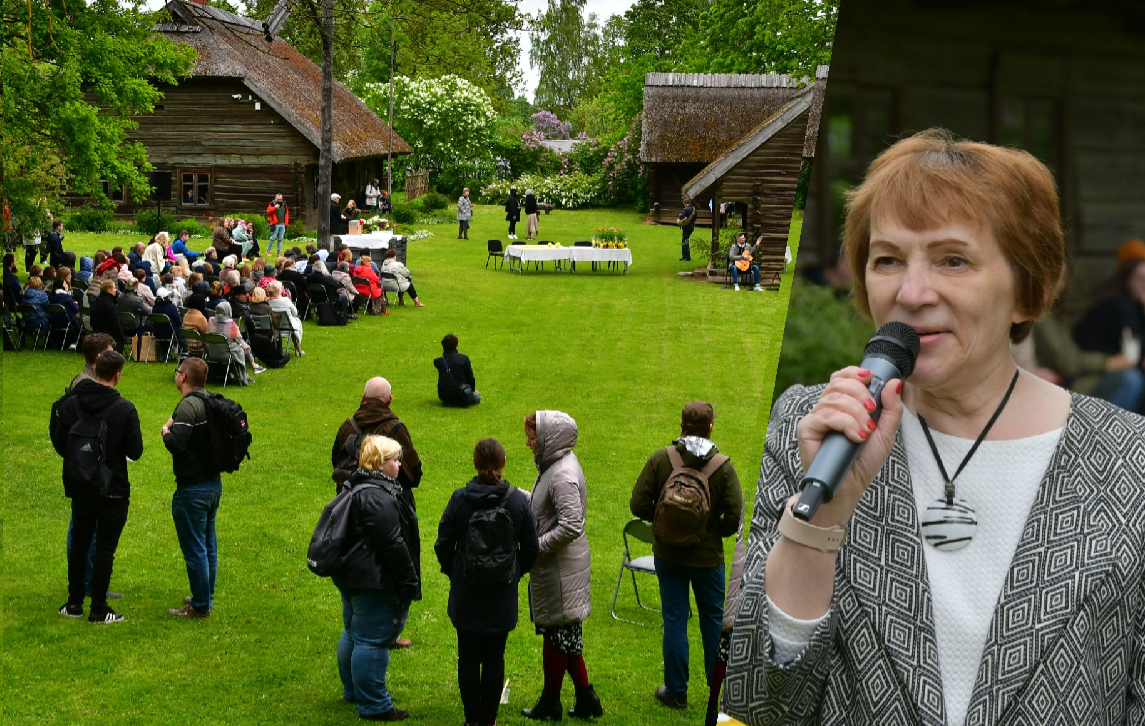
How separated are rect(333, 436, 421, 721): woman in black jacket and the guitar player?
13409mm

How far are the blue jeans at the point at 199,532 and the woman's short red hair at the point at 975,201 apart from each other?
17.8ft

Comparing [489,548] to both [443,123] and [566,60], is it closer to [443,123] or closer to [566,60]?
[443,123]

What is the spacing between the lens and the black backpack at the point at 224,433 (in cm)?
633

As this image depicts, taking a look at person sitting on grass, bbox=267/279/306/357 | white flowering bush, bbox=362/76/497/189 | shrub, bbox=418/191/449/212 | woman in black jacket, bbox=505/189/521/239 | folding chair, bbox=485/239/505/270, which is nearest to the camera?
person sitting on grass, bbox=267/279/306/357

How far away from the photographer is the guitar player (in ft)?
64.3

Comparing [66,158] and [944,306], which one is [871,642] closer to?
[944,306]

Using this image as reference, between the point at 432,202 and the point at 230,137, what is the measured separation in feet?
31.3

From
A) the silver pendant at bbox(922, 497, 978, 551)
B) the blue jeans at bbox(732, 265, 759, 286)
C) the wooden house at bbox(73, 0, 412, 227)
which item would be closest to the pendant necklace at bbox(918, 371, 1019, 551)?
the silver pendant at bbox(922, 497, 978, 551)

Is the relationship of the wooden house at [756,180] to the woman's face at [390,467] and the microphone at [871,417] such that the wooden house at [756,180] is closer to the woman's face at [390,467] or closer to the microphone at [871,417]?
the woman's face at [390,467]

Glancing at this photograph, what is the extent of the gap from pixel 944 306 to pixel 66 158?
1533 centimetres

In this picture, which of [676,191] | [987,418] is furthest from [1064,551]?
[676,191]

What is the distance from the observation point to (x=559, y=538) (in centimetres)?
544

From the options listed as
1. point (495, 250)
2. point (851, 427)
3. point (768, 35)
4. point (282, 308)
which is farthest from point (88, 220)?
point (851, 427)

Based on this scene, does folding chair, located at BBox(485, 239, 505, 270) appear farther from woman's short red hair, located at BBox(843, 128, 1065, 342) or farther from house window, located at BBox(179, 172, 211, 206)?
woman's short red hair, located at BBox(843, 128, 1065, 342)
